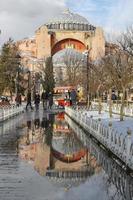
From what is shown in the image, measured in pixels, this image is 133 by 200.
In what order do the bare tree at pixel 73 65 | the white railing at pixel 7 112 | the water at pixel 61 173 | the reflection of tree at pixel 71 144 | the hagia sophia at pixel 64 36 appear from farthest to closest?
the hagia sophia at pixel 64 36 → the bare tree at pixel 73 65 → the white railing at pixel 7 112 → the reflection of tree at pixel 71 144 → the water at pixel 61 173

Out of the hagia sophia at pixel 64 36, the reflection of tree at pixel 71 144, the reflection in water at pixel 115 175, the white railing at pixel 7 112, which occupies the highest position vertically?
the hagia sophia at pixel 64 36

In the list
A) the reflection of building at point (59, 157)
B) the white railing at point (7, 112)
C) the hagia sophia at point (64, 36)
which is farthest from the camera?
the hagia sophia at point (64, 36)

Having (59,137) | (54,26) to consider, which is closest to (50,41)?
(54,26)

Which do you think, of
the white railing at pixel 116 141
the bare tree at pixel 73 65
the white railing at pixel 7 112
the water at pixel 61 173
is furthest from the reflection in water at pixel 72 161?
the bare tree at pixel 73 65

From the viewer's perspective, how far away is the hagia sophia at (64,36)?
132m

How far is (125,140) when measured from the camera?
12461 millimetres

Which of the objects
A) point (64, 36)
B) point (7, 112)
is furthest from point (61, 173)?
point (64, 36)

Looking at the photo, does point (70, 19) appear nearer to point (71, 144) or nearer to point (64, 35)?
point (64, 35)

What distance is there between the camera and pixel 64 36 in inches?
5438

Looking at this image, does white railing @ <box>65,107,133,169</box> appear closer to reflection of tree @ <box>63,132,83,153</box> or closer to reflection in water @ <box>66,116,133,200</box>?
reflection in water @ <box>66,116,133,200</box>

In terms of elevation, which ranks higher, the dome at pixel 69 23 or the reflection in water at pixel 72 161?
the dome at pixel 69 23

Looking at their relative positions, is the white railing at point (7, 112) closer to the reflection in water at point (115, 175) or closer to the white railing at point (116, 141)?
the white railing at point (116, 141)

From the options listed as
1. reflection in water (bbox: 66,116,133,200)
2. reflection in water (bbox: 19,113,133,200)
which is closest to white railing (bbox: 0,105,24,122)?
reflection in water (bbox: 19,113,133,200)

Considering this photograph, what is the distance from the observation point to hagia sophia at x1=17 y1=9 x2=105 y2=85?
432 feet
